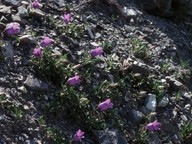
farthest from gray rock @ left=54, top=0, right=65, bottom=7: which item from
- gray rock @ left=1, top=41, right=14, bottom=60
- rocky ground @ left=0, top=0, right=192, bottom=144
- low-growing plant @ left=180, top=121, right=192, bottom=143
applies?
low-growing plant @ left=180, top=121, right=192, bottom=143

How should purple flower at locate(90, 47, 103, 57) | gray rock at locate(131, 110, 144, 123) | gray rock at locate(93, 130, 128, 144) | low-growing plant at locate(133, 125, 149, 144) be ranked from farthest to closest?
purple flower at locate(90, 47, 103, 57) → gray rock at locate(131, 110, 144, 123) → low-growing plant at locate(133, 125, 149, 144) → gray rock at locate(93, 130, 128, 144)

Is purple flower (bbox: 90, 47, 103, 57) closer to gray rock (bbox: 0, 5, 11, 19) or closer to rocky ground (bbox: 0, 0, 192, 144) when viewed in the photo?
rocky ground (bbox: 0, 0, 192, 144)

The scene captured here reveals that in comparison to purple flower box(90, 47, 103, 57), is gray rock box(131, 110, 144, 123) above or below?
below

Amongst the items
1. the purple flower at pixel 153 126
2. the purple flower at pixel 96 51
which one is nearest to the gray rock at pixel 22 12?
the purple flower at pixel 96 51

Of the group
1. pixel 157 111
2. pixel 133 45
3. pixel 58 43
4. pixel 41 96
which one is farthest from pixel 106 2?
pixel 41 96

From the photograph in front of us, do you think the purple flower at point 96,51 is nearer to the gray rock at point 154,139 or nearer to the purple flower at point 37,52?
the purple flower at point 37,52

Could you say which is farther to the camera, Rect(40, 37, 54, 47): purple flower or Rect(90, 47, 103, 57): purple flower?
Rect(90, 47, 103, 57): purple flower

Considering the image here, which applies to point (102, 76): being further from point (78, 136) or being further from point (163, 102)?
point (78, 136)

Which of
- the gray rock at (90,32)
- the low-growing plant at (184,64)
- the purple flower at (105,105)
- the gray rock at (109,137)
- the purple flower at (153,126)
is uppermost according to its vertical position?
the purple flower at (105,105)
